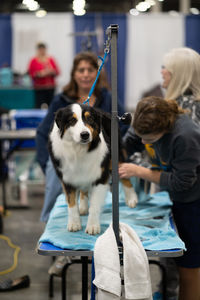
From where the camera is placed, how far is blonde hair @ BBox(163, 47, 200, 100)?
2053 millimetres

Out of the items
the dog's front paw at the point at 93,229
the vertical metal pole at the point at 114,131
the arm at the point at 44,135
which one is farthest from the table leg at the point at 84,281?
the arm at the point at 44,135

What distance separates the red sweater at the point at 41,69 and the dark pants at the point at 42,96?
0.31ft

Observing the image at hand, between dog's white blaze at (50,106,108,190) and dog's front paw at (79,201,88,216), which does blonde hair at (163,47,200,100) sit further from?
dog's front paw at (79,201,88,216)

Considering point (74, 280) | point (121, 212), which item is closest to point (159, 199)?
point (121, 212)

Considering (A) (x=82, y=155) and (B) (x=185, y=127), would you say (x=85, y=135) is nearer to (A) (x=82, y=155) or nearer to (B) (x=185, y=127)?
(A) (x=82, y=155)

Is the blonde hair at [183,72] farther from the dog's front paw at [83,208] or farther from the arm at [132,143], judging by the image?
the dog's front paw at [83,208]

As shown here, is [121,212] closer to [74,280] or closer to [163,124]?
[163,124]

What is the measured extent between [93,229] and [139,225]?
0.25 metres

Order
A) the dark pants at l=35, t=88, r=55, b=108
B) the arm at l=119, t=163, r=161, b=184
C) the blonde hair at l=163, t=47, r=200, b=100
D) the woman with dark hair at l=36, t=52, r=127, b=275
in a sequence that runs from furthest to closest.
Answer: the dark pants at l=35, t=88, r=55, b=108 < the woman with dark hair at l=36, t=52, r=127, b=275 < the blonde hair at l=163, t=47, r=200, b=100 < the arm at l=119, t=163, r=161, b=184

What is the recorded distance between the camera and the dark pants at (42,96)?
6891mm

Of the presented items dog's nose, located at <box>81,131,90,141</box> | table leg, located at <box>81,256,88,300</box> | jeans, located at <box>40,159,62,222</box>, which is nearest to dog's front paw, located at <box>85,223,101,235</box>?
table leg, located at <box>81,256,88,300</box>

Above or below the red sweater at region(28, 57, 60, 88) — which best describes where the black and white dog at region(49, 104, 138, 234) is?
below

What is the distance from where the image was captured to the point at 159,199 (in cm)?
228

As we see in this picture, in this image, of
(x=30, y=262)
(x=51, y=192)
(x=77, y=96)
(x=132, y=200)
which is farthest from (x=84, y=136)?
(x=30, y=262)
